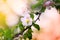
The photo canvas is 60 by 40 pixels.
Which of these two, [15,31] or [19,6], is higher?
[19,6]

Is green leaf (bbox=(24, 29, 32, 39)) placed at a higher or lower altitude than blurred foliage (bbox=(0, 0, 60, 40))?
lower

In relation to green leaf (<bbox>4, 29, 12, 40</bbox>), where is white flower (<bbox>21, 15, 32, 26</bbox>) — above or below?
above

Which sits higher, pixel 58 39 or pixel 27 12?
pixel 27 12

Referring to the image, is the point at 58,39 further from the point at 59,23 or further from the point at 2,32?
the point at 2,32

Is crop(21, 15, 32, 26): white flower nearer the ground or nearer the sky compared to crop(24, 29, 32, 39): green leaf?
nearer the sky

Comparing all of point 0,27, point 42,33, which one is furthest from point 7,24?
point 42,33

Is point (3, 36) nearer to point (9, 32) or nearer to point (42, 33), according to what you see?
point (9, 32)

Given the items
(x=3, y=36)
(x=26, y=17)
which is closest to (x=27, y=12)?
(x=26, y=17)

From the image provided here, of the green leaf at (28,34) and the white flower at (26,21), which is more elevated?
the white flower at (26,21)

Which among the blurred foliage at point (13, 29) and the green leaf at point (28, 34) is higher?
the blurred foliage at point (13, 29)
